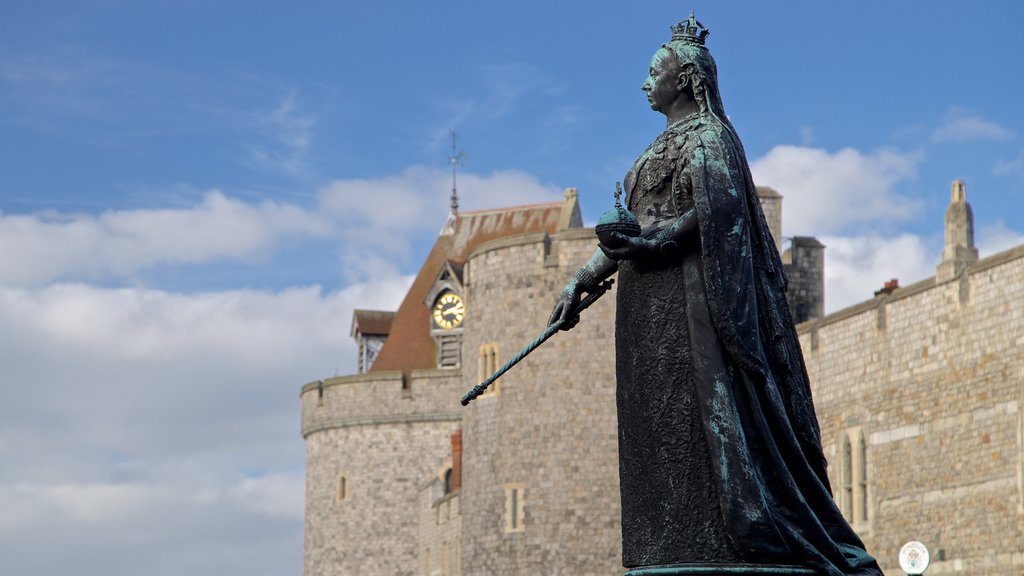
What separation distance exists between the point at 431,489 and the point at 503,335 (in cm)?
879

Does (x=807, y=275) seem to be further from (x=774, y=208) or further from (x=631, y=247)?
(x=631, y=247)

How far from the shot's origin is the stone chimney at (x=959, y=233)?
32.6 metres

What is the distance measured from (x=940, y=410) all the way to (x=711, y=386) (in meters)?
23.7

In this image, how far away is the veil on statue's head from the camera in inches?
304

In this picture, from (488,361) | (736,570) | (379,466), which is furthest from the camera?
(379,466)

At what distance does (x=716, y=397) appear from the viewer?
23.6ft

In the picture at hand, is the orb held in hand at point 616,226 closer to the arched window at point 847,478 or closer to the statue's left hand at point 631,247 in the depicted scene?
the statue's left hand at point 631,247

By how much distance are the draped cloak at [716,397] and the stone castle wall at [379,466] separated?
42.0 m

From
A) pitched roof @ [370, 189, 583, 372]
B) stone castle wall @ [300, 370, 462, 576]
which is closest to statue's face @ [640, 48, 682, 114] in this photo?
stone castle wall @ [300, 370, 462, 576]

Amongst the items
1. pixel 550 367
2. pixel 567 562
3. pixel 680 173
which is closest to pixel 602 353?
pixel 550 367

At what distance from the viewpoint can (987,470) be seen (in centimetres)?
2892

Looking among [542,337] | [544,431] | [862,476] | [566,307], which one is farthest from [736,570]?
[544,431]

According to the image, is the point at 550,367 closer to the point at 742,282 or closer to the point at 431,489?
the point at 431,489

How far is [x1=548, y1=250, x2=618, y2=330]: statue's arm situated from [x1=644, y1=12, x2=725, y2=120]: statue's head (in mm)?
649
